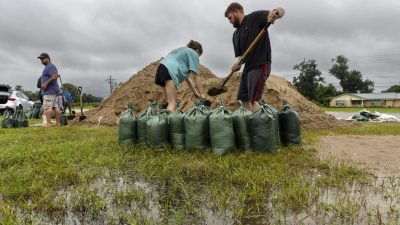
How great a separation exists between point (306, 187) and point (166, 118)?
2.24 meters

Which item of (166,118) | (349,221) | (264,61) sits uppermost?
(264,61)

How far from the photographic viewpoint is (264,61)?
481 cm

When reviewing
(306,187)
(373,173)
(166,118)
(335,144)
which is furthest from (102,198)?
(335,144)

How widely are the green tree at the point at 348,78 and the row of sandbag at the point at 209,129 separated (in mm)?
83316

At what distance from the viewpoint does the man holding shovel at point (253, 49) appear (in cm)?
479

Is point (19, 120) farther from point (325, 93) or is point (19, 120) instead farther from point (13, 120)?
point (325, 93)

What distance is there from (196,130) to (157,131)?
0.53m

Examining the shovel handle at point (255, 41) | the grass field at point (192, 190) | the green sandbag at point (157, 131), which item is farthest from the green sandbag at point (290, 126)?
the green sandbag at point (157, 131)

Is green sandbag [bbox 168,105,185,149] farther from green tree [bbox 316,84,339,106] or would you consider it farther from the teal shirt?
green tree [bbox 316,84,339,106]

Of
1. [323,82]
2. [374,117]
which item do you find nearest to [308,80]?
[323,82]

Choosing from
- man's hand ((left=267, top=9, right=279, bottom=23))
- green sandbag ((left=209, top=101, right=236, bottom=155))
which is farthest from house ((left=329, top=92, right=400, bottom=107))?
green sandbag ((left=209, top=101, right=236, bottom=155))

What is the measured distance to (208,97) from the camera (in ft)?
30.8

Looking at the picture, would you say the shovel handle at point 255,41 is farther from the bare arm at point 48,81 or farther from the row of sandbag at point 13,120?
the row of sandbag at point 13,120

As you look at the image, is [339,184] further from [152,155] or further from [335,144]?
[335,144]
